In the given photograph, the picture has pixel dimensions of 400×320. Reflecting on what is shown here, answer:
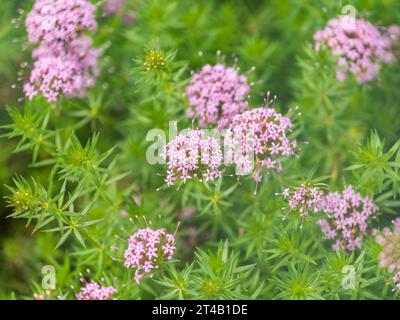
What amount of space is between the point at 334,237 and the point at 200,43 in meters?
1.84

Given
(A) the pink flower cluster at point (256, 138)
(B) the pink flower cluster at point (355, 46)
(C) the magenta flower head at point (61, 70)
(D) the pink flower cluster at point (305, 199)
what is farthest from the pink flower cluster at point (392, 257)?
(C) the magenta flower head at point (61, 70)

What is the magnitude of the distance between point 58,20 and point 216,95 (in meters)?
1.00

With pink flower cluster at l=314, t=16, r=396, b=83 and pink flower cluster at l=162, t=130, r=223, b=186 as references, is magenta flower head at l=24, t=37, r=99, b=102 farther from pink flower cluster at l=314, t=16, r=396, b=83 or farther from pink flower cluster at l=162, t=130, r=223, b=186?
pink flower cluster at l=314, t=16, r=396, b=83

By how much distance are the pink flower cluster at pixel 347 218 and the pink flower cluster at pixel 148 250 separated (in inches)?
33.2

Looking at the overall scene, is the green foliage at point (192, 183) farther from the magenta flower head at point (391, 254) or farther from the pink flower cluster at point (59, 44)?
the pink flower cluster at point (59, 44)

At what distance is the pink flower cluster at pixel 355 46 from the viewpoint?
132 inches

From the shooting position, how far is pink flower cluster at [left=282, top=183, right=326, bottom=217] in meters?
2.61

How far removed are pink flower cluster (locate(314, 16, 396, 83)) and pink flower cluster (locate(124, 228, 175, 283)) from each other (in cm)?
156

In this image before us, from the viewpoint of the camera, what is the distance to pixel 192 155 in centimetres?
271

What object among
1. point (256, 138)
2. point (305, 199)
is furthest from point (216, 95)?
point (305, 199)
